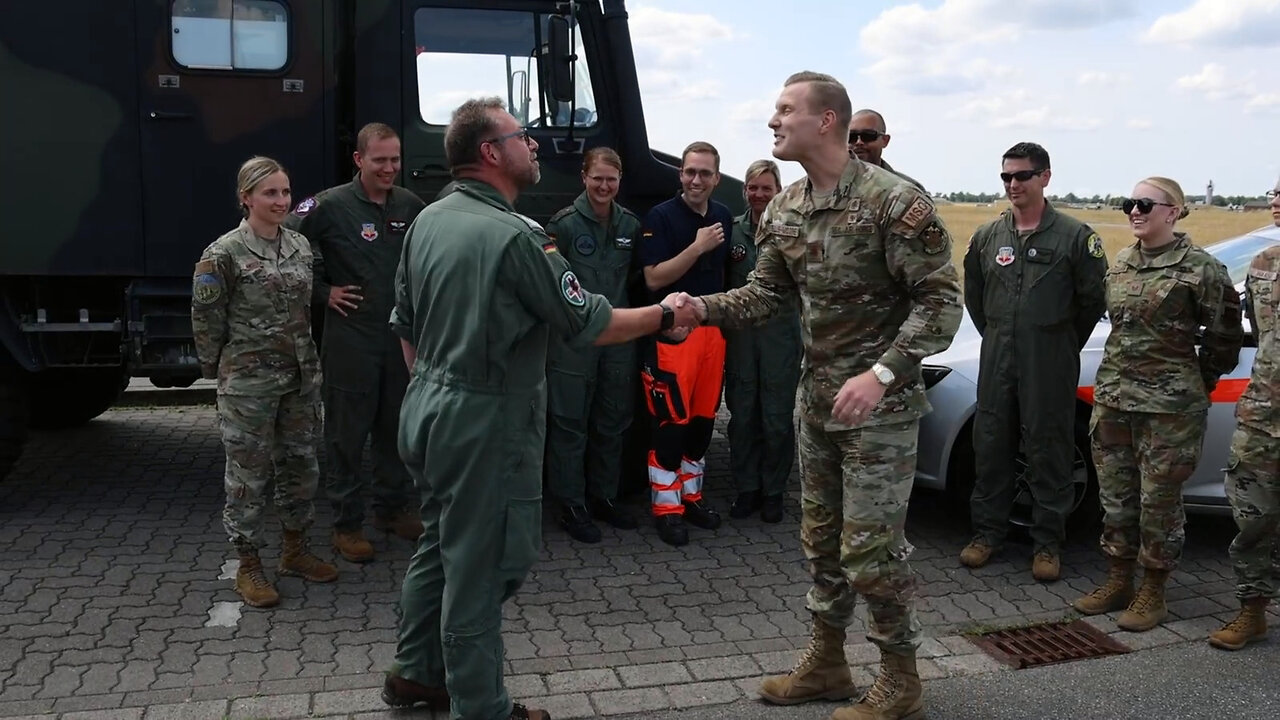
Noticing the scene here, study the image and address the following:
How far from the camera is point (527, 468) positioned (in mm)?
3238

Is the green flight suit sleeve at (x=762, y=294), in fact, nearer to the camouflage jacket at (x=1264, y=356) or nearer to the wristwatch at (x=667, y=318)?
the wristwatch at (x=667, y=318)

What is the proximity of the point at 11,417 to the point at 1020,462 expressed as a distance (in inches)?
198

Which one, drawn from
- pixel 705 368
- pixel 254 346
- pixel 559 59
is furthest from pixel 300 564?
pixel 559 59

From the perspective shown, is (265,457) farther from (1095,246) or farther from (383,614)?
(1095,246)

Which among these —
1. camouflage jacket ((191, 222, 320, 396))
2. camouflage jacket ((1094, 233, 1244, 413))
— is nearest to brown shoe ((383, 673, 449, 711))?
camouflage jacket ((191, 222, 320, 396))

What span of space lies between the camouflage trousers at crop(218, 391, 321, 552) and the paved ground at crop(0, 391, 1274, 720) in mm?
334

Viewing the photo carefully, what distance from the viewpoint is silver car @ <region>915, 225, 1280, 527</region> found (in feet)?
16.9

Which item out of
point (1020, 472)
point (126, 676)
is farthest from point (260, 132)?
point (1020, 472)

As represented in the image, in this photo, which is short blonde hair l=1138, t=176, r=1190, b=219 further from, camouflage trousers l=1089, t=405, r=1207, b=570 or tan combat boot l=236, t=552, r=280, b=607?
tan combat boot l=236, t=552, r=280, b=607

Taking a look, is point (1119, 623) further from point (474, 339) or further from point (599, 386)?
point (474, 339)

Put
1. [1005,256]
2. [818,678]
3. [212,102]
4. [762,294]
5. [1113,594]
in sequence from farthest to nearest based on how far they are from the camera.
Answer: [212,102] < [1005,256] < [1113,594] < [762,294] < [818,678]

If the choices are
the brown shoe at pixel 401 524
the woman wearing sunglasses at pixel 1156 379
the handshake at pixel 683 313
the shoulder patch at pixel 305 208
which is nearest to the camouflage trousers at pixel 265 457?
the brown shoe at pixel 401 524

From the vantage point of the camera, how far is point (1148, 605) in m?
4.49

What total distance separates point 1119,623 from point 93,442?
20.3 ft
